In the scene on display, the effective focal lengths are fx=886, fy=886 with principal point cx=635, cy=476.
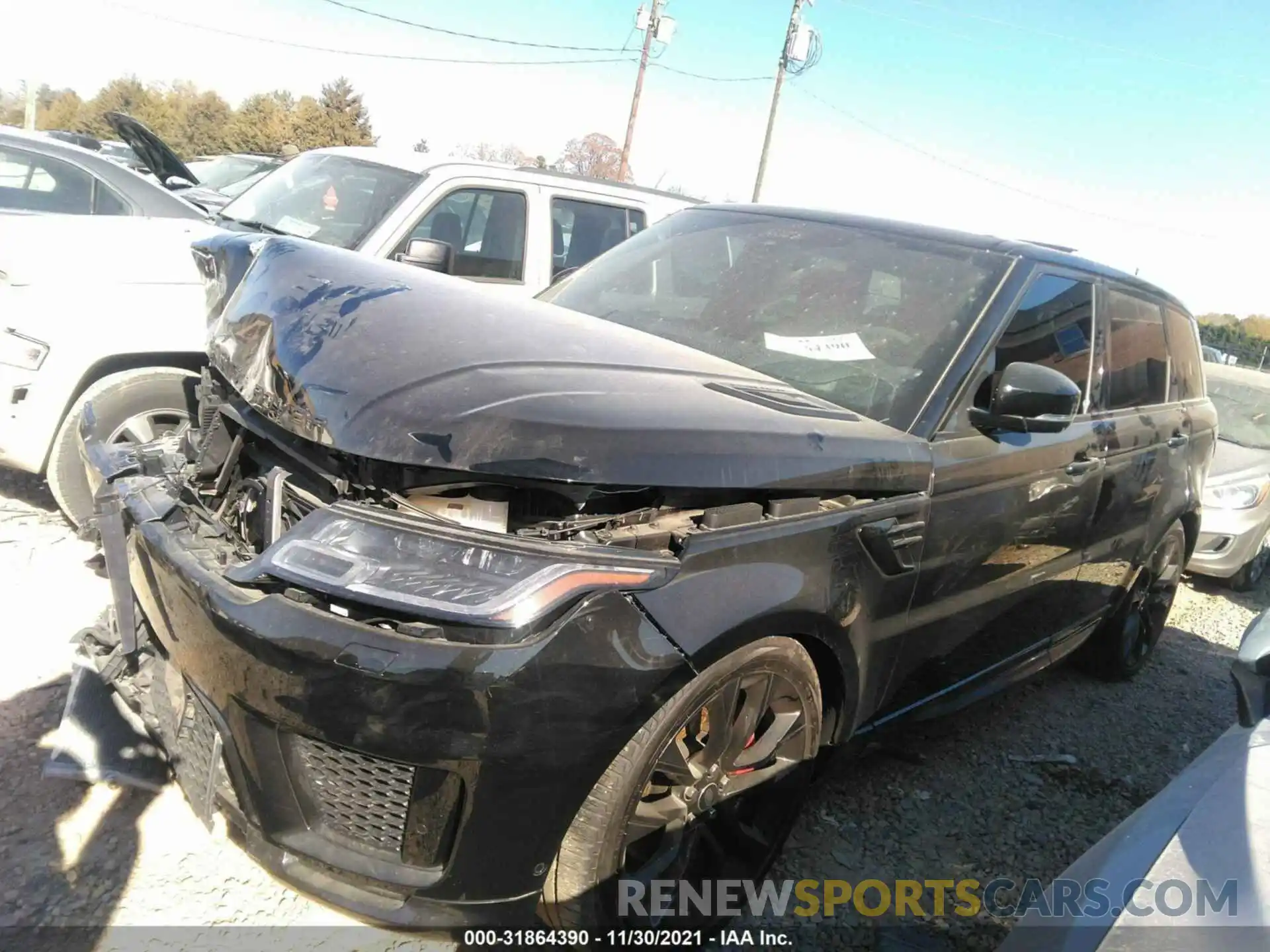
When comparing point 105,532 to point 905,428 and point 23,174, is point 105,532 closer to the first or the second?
point 905,428

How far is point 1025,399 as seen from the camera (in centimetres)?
246

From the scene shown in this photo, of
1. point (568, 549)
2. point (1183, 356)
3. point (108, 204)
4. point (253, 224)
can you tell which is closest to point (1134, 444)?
point (1183, 356)

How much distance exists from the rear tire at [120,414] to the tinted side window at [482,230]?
189cm

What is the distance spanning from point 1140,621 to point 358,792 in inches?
167

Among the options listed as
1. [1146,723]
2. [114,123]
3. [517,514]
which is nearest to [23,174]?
[114,123]

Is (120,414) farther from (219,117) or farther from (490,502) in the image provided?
(219,117)

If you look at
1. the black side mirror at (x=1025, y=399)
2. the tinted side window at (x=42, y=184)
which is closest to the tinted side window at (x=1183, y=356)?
the black side mirror at (x=1025, y=399)

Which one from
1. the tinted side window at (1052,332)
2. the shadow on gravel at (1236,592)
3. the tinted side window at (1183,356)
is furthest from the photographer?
the shadow on gravel at (1236,592)

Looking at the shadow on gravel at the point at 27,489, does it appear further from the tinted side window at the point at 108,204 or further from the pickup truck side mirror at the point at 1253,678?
the pickup truck side mirror at the point at 1253,678

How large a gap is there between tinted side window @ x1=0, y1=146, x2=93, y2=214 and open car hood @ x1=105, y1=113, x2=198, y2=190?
1453 millimetres

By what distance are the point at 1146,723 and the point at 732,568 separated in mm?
3297

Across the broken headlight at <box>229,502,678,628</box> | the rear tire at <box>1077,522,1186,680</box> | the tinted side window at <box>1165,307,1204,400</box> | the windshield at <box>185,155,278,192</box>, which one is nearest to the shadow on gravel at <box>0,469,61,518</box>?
the broken headlight at <box>229,502,678,628</box>

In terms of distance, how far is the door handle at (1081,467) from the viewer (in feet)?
9.88

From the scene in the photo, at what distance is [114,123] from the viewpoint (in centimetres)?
630
